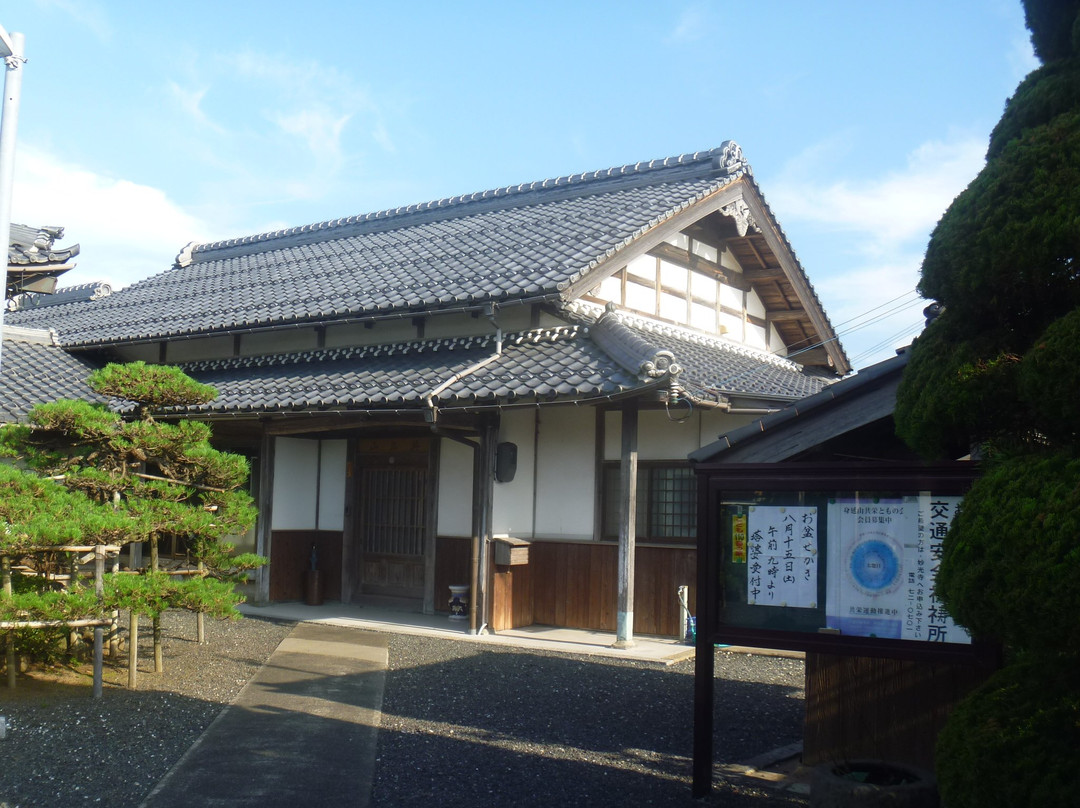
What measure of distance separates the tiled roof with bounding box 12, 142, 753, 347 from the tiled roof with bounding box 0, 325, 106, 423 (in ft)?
1.36

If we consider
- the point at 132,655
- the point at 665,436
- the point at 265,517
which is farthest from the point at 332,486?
the point at 132,655

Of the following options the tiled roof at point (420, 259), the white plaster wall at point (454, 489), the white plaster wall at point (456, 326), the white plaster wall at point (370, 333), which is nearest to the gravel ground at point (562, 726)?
the white plaster wall at point (454, 489)

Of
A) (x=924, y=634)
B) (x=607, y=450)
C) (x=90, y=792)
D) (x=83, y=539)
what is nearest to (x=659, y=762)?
(x=924, y=634)

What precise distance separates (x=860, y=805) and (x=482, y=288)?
865cm

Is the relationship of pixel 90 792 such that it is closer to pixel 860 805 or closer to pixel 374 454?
pixel 860 805

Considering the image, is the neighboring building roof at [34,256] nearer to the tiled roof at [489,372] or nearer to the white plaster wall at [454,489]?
the tiled roof at [489,372]

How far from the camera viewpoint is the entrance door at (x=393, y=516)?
1255 centimetres

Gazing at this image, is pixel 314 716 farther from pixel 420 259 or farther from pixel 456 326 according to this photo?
pixel 420 259

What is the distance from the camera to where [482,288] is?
→ 11695 millimetres

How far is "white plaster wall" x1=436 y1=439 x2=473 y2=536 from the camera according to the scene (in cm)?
1194

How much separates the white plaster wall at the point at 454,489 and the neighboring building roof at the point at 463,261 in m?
1.93

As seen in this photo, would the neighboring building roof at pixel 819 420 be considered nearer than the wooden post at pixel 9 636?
Yes

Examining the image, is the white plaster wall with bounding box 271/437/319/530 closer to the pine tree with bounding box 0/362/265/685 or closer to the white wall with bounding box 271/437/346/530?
the white wall with bounding box 271/437/346/530

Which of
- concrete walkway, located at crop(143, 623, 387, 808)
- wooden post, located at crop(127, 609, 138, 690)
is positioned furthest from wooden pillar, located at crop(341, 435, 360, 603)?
wooden post, located at crop(127, 609, 138, 690)
